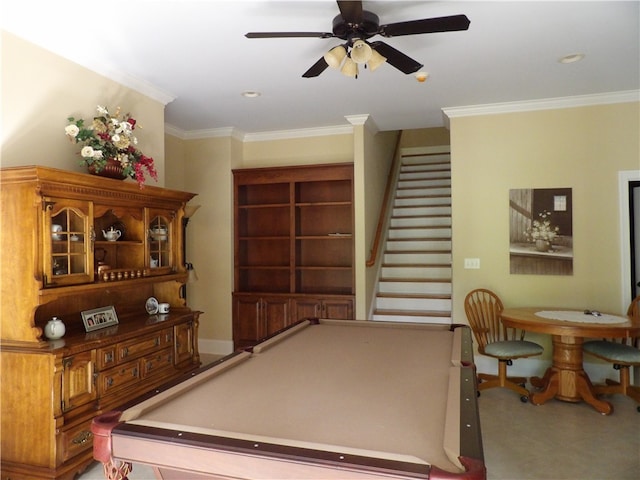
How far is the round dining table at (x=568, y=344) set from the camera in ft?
11.2

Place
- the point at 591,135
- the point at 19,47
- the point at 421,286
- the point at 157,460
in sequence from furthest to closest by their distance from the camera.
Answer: the point at 421,286 < the point at 591,135 < the point at 19,47 < the point at 157,460

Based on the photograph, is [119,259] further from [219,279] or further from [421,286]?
[421,286]

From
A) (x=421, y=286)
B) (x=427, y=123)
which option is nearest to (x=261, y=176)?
(x=427, y=123)

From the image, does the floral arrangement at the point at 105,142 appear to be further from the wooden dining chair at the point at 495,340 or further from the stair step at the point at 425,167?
the stair step at the point at 425,167

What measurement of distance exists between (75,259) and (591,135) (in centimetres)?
464

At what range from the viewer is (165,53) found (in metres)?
3.13

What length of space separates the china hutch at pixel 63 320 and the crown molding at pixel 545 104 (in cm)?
319

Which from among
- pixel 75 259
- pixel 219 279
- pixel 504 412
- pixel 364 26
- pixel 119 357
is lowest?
pixel 504 412

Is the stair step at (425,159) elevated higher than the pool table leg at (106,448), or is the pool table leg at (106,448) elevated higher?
the stair step at (425,159)

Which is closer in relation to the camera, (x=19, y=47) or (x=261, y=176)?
(x=19, y=47)

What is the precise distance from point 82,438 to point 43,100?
85.5 inches

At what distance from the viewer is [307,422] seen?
4.89 feet

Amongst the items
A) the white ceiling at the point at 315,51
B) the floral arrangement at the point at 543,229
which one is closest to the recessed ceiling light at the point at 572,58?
the white ceiling at the point at 315,51

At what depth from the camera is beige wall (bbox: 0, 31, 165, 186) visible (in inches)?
104
